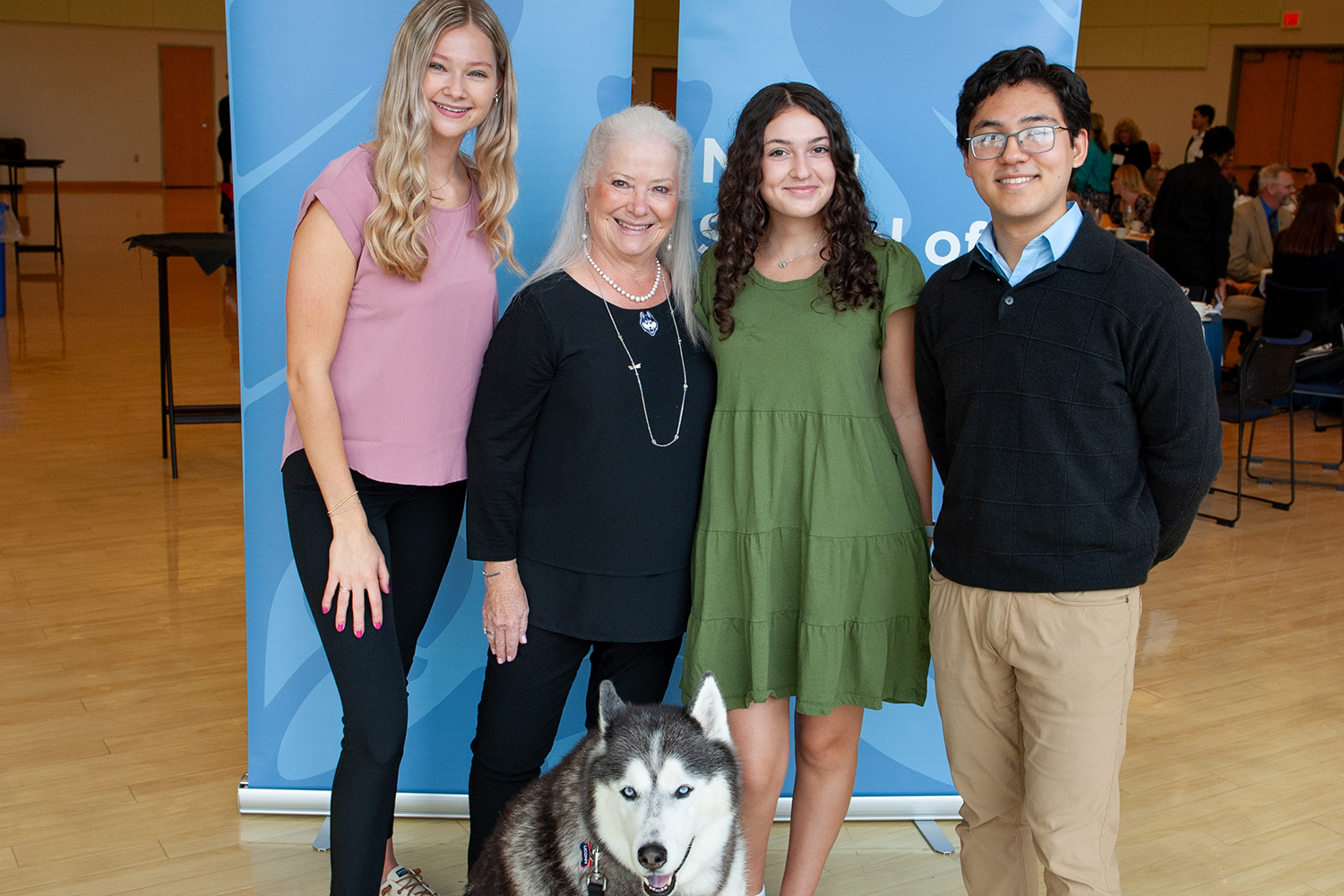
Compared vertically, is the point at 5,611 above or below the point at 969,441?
below

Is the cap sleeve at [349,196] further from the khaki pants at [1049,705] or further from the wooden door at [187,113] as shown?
the wooden door at [187,113]

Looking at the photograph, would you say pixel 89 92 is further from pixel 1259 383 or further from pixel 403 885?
pixel 403 885

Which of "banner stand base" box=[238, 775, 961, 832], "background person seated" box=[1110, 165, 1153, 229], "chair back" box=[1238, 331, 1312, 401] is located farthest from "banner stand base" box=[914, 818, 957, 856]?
"background person seated" box=[1110, 165, 1153, 229]

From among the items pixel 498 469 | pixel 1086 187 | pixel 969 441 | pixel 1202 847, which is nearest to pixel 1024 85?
pixel 969 441

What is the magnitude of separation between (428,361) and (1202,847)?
243 centimetres

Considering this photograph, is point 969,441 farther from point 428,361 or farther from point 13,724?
point 13,724

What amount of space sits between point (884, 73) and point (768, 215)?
0.77 m

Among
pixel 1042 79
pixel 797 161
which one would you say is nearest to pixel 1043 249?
pixel 1042 79

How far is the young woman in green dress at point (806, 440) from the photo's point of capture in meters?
2.02

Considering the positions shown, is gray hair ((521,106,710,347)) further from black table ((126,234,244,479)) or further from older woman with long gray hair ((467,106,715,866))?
black table ((126,234,244,479))

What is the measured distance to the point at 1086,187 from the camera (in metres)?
10.9

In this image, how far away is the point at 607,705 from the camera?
1.90 meters

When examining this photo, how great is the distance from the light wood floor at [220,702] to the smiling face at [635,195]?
5.42 feet

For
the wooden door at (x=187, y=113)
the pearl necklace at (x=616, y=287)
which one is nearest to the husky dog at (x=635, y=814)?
the pearl necklace at (x=616, y=287)
